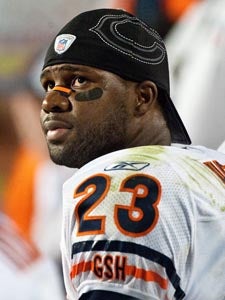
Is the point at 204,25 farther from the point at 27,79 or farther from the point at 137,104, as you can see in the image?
the point at 137,104

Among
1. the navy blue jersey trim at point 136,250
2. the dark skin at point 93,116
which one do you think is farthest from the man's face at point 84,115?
the navy blue jersey trim at point 136,250

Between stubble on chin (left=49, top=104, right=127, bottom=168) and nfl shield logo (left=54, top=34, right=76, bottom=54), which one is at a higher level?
nfl shield logo (left=54, top=34, right=76, bottom=54)

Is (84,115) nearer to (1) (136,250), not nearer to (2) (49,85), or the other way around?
(2) (49,85)

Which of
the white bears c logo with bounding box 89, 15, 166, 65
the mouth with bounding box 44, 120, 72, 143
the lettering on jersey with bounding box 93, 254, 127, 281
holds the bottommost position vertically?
the mouth with bounding box 44, 120, 72, 143

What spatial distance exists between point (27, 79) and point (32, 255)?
422mm

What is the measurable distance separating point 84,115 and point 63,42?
131 mm

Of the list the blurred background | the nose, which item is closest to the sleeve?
the nose

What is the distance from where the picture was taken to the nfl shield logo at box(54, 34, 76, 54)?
1349 mm

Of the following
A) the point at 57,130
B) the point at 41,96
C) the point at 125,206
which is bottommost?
the point at 41,96

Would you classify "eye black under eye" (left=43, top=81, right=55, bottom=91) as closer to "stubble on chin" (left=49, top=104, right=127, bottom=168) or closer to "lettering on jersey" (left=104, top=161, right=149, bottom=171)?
"stubble on chin" (left=49, top=104, right=127, bottom=168)

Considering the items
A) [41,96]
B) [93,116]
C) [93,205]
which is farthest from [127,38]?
[41,96]

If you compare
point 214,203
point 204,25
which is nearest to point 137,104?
point 214,203

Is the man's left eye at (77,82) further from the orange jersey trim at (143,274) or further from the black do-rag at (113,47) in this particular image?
the orange jersey trim at (143,274)

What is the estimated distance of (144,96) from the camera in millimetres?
1354
